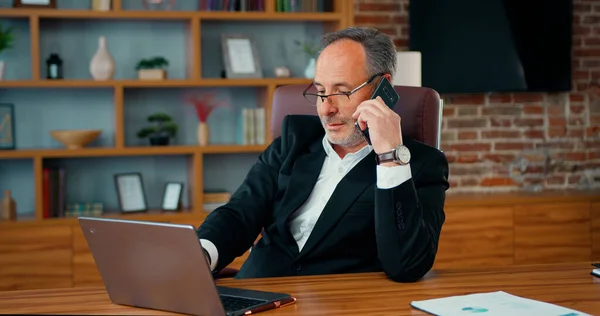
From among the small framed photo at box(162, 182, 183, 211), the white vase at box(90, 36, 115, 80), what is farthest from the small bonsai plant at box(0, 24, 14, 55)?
the small framed photo at box(162, 182, 183, 211)

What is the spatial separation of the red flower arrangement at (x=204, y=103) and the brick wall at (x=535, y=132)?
1285 millimetres

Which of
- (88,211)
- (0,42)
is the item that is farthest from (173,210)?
(0,42)

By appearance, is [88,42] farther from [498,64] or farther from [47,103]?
[498,64]

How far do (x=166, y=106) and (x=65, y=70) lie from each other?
1.82 feet

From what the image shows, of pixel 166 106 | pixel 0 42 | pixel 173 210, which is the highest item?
pixel 0 42

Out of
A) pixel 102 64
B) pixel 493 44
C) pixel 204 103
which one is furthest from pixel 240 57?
pixel 493 44

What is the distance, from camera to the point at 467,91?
478 centimetres

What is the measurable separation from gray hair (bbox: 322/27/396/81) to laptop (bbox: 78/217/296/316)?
2.83 ft

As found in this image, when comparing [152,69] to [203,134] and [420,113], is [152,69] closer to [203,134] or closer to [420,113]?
[203,134]

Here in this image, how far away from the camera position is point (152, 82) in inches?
170

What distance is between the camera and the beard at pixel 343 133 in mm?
2303

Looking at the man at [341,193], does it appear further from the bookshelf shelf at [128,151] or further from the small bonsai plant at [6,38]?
the small bonsai plant at [6,38]

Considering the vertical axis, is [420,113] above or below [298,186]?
above

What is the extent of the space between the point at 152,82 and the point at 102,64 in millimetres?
268
